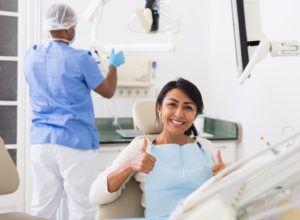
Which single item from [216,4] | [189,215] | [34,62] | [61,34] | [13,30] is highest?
[216,4]

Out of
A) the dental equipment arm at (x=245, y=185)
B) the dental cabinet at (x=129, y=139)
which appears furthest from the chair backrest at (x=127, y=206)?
the dental equipment arm at (x=245, y=185)

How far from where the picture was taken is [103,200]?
1329 millimetres

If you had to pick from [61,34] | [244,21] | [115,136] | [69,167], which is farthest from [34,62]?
[244,21]

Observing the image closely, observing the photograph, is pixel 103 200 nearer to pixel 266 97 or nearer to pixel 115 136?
pixel 115 136

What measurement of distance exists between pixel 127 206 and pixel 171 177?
24 centimetres

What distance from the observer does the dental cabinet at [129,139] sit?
2.29 meters

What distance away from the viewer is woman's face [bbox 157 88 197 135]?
1.42 m

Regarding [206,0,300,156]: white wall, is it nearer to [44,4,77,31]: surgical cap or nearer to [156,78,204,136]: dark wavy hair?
[156,78,204,136]: dark wavy hair

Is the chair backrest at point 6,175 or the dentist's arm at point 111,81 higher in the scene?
the dentist's arm at point 111,81

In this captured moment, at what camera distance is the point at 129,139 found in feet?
7.75

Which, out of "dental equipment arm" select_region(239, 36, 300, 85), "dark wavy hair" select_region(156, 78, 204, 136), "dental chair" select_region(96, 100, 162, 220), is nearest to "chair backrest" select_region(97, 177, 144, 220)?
"dental chair" select_region(96, 100, 162, 220)

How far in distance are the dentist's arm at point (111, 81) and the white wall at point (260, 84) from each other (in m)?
0.93

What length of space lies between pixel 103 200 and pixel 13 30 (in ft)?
5.83

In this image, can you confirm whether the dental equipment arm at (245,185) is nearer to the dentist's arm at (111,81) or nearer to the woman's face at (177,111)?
the woman's face at (177,111)
